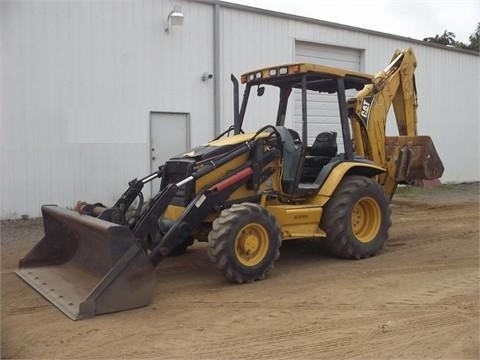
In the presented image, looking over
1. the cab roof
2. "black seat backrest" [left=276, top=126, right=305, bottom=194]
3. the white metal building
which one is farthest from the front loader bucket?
the white metal building

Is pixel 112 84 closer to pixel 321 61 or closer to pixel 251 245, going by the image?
pixel 321 61

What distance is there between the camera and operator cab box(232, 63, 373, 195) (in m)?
6.97

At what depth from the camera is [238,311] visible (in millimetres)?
5262

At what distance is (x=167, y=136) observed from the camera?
41.0 ft

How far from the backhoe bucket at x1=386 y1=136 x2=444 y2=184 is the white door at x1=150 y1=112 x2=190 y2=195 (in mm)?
5580

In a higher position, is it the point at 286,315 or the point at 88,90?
the point at 88,90

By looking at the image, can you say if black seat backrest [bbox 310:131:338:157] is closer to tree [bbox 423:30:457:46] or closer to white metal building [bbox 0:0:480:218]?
white metal building [bbox 0:0:480:218]

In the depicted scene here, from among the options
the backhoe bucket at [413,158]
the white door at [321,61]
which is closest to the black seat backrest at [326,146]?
the backhoe bucket at [413,158]

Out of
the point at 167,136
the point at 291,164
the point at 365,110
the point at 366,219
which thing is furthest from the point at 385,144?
the point at 167,136

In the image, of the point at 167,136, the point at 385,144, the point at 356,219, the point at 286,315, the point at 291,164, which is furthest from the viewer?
the point at 167,136

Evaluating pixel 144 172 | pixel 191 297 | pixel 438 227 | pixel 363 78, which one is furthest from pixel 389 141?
pixel 144 172

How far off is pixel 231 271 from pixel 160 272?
1187 mm

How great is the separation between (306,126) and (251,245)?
1838 millimetres

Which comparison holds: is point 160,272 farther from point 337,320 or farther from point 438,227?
point 438,227
